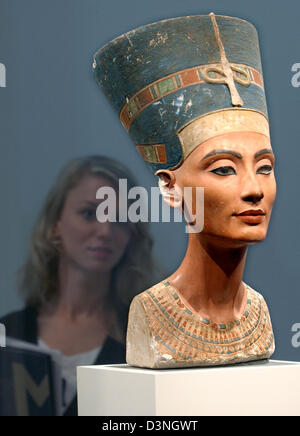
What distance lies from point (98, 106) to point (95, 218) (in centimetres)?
73

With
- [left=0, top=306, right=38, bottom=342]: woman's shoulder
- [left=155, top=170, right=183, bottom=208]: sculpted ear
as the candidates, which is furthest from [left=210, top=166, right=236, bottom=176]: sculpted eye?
[left=0, top=306, right=38, bottom=342]: woman's shoulder

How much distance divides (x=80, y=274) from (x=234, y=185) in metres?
1.94

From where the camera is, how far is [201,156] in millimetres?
3766

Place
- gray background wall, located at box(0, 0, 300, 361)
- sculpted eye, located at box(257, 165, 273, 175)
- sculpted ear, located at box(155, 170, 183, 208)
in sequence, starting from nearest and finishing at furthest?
sculpted eye, located at box(257, 165, 273, 175)
sculpted ear, located at box(155, 170, 183, 208)
gray background wall, located at box(0, 0, 300, 361)

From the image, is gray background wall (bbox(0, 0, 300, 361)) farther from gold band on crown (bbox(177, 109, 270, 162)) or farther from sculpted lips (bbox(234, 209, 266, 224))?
sculpted lips (bbox(234, 209, 266, 224))

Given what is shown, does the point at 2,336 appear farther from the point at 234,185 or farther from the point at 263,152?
the point at 263,152

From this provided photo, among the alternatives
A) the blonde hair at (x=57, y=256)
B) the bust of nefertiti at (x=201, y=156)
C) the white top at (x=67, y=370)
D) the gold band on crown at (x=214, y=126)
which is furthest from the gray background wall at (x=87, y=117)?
the gold band on crown at (x=214, y=126)

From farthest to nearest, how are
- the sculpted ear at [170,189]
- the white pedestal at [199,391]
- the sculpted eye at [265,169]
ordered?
Result: the sculpted ear at [170,189], the sculpted eye at [265,169], the white pedestal at [199,391]

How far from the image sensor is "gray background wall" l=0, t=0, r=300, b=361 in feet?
16.5

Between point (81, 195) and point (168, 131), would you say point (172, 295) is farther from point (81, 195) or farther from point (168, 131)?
point (81, 195)

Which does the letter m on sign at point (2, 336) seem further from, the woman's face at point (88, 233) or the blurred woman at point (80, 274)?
the woman's face at point (88, 233)

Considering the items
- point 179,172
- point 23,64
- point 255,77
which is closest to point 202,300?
point 179,172

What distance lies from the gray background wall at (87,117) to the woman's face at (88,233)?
20cm

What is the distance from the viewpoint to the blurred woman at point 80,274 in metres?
5.25
